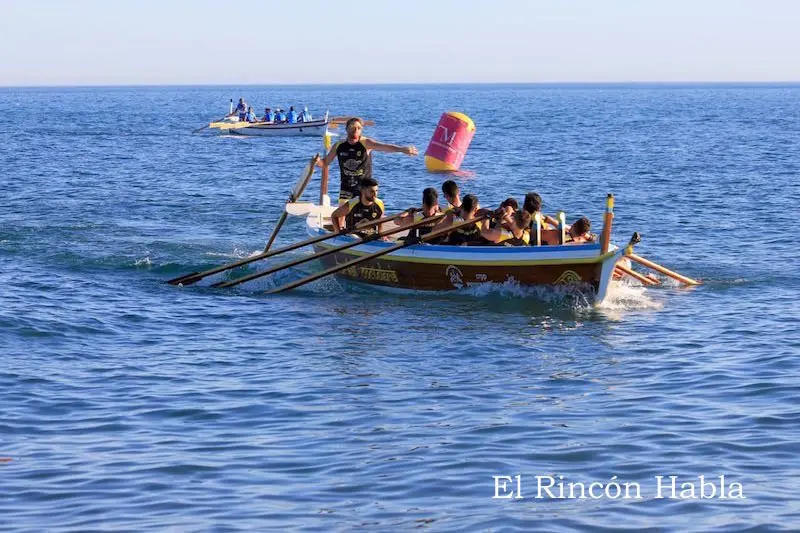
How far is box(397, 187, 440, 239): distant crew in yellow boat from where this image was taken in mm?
16078

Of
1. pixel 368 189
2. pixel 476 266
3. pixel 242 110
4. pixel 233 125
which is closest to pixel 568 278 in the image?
pixel 476 266

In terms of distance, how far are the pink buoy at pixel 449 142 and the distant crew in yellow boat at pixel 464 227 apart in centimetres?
1837

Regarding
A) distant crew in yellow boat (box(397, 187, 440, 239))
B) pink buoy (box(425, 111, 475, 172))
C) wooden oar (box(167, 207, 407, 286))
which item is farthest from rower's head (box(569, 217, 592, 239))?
pink buoy (box(425, 111, 475, 172))

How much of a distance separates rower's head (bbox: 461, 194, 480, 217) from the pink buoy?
1866 centimetres

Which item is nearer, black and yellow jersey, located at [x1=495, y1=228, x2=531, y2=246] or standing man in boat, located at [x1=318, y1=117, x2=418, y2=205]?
black and yellow jersey, located at [x1=495, y1=228, x2=531, y2=246]

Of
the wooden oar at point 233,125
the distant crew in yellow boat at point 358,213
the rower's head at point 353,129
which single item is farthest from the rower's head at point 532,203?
the wooden oar at point 233,125

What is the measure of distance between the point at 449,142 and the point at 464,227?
2029 cm

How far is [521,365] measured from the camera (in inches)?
501

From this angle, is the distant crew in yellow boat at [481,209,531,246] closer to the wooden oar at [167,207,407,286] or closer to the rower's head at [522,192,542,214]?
the rower's head at [522,192,542,214]

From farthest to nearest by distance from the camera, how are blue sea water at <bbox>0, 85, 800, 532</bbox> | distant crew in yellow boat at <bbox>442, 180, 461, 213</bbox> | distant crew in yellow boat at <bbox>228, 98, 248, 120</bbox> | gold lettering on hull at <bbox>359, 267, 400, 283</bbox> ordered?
1. distant crew in yellow boat at <bbox>228, 98, 248, 120</bbox>
2. gold lettering on hull at <bbox>359, 267, 400, 283</bbox>
3. distant crew in yellow boat at <bbox>442, 180, 461, 213</bbox>
4. blue sea water at <bbox>0, 85, 800, 532</bbox>

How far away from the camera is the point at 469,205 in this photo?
1567 cm

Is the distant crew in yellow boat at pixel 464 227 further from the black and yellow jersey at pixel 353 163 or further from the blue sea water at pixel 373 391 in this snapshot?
the black and yellow jersey at pixel 353 163

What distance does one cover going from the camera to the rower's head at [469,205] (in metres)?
15.6

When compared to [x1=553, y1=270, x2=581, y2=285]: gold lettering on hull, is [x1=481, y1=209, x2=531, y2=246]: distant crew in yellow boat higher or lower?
higher
